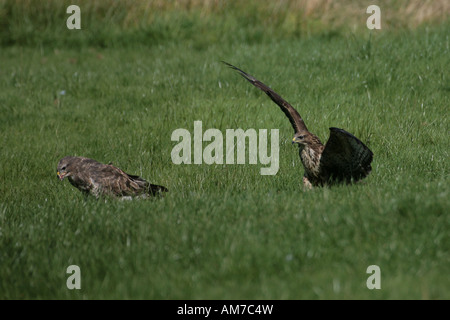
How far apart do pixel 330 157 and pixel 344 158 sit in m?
0.21

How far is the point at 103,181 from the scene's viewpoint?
6.88m

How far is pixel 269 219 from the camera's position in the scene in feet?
17.3

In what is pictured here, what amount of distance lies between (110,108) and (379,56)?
491cm

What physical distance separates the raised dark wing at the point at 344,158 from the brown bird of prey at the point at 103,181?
6.30ft

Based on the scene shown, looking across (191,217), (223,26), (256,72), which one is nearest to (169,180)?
(191,217)

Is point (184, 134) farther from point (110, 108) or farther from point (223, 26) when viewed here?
point (223, 26)

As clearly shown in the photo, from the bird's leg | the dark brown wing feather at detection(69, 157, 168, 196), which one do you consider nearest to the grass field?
the bird's leg

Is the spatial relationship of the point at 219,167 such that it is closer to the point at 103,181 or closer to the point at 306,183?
the point at 306,183

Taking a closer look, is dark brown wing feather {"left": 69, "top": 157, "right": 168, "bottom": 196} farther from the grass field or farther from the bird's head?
the grass field

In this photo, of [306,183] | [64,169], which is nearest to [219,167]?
[306,183]

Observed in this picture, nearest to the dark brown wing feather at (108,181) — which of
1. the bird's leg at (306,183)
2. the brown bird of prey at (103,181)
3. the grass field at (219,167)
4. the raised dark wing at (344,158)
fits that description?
the brown bird of prey at (103,181)

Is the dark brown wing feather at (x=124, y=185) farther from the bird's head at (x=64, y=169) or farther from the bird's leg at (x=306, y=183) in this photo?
the bird's leg at (x=306, y=183)

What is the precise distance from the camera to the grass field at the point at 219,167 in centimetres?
453

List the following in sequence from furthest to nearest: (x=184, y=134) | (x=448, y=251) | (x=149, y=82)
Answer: (x=149, y=82) < (x=184, y=134) < (x=448, y=251)
